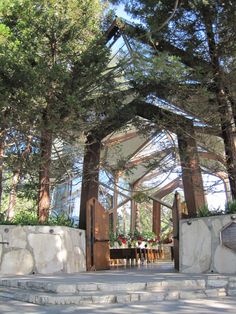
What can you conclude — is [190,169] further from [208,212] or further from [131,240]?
[131,240]

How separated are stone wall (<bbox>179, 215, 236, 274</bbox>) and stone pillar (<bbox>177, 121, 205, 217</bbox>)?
1.37 m

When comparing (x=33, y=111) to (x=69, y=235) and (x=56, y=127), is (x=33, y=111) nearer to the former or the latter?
(x=56, y=127)

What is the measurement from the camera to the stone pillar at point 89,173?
36.0ft

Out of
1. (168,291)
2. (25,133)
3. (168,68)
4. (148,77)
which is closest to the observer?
(168,291)

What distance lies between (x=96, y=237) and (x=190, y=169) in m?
2.95

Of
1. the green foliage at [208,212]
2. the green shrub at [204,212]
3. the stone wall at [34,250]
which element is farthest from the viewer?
the green shrub at [204,212]

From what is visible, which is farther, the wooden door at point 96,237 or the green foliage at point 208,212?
the wooden door at point 96,237

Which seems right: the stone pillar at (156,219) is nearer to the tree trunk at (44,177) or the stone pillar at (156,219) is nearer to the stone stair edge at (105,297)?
the tree trunk at (44,177)

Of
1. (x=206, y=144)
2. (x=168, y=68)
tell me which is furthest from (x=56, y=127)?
(x=206, y=144)

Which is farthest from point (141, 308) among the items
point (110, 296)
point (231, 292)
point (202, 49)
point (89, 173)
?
point (89, 173)

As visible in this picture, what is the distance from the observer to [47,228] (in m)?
8.82

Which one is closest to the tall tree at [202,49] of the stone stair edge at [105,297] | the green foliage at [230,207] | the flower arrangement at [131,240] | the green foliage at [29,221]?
the green foliage at [230,207]

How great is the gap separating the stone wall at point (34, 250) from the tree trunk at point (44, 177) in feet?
1.82

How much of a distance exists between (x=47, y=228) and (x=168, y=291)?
4.01m
